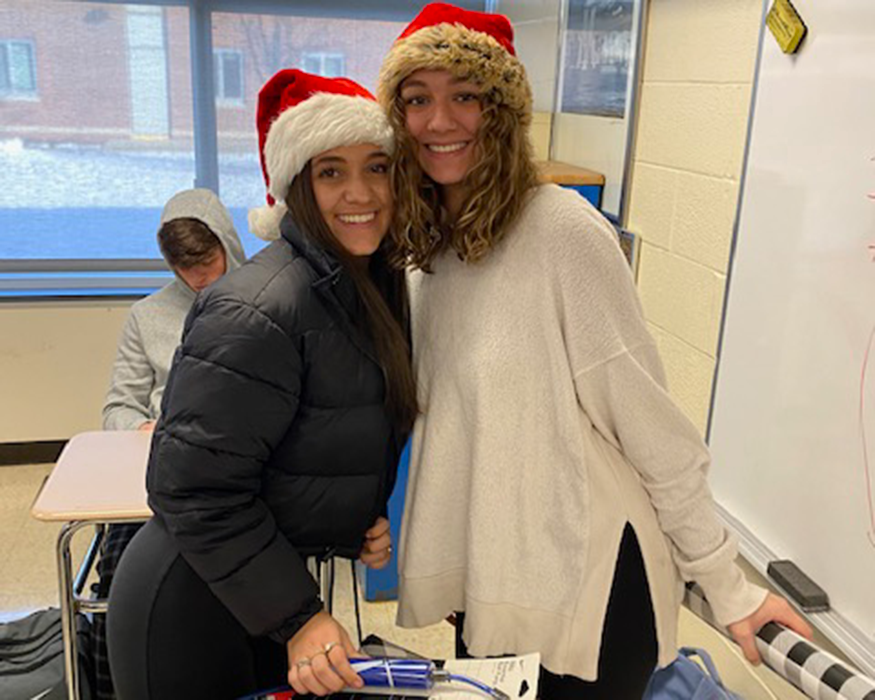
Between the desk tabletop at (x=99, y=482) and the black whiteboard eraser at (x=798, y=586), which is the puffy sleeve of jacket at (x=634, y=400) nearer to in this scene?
the black whiteboard eraser at (x=798, y=586)

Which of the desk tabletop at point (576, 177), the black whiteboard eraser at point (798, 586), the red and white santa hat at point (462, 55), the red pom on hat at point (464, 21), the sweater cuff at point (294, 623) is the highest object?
the red pom on hat at point (464, 21)

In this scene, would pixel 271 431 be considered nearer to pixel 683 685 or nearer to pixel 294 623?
pixel 294 623

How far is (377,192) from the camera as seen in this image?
1.15 m

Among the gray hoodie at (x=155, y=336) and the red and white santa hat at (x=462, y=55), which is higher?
the red and white santa hat at (x=462, y=55)

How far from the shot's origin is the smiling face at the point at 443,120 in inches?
43.8

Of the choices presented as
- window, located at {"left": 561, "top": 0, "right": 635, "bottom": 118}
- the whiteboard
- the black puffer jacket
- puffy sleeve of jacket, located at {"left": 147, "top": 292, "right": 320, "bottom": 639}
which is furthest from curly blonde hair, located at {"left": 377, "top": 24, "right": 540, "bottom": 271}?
window, located at {"left": 561, "top": 0, "right": 635, "bottom": 118}

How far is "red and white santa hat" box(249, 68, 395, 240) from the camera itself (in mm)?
1105

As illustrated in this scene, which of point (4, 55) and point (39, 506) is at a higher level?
point (4, 55)

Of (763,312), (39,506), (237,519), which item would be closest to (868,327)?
(763,312)

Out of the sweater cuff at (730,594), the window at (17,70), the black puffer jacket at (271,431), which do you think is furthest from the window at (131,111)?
the sweater cuff at (730,594)

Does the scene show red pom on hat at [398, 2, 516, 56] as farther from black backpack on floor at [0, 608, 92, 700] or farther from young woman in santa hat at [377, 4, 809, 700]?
black backpack on floor at [0, 608, 92, 700]

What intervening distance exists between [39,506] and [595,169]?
1.84 metres

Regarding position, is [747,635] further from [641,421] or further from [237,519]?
[237,519]

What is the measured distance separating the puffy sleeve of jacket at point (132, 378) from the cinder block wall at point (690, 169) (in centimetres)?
142
